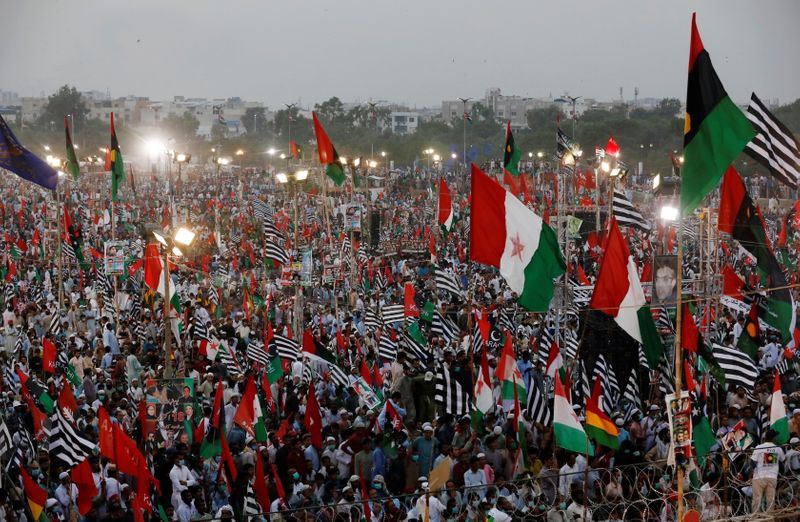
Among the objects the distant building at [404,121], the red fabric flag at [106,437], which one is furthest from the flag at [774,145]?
the distant building at [404,121]

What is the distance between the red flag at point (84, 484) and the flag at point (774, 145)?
9.12m

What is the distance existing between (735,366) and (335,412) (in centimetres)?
580

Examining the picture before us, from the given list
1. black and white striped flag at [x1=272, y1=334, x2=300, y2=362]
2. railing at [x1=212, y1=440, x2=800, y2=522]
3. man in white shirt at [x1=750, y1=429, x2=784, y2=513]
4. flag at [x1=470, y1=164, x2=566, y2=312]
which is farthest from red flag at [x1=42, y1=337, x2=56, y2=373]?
man in white shirt at [x1=750, y1=429, x2=784, y2=513]

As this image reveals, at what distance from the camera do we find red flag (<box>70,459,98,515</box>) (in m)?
11.9

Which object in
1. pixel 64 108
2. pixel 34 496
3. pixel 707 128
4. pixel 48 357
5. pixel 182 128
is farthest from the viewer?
pixel 182 128

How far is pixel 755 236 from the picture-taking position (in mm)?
15617

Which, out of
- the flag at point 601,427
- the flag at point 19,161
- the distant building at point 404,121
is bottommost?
the distant building at point 404,121

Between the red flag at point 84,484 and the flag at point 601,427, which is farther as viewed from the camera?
the flag at point 601,427

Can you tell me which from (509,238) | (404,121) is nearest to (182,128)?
(404,121)

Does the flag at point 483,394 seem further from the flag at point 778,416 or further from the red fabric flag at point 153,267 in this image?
the red fabric flag at point 153,267

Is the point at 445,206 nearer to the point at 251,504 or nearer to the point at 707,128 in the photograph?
the point at 251,504

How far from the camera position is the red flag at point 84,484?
1188 centimetres

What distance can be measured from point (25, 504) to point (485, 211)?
6.17 meters

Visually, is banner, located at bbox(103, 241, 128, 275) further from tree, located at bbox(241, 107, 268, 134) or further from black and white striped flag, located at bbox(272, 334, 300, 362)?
Result: tree, located at bbox(241, 107, 268, 134)
